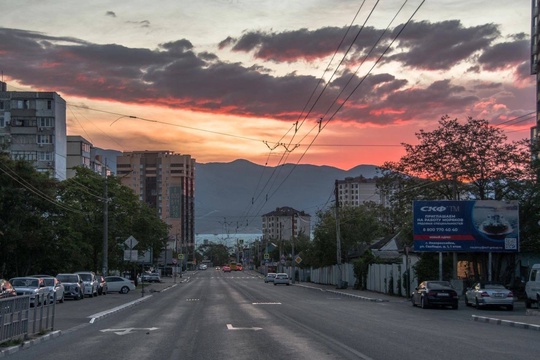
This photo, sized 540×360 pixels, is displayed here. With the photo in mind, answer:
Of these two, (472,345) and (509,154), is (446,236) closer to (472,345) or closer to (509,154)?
(509,154)

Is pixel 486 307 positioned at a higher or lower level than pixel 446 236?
lower

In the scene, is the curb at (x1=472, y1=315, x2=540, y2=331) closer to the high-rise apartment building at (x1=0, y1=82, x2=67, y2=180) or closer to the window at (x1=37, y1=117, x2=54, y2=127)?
the high-rise apartment building at (x1=0, y1=82, x2=67, y2=180)

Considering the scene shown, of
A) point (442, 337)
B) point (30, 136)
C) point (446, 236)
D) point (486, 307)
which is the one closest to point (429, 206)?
point (446, 236)

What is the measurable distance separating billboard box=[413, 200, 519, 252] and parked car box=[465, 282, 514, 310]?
7115mm

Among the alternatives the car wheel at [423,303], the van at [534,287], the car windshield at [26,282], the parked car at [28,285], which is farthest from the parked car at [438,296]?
the car windshield at [26,282]

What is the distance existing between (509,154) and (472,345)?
36.0 m

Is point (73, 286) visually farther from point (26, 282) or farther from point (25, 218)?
A: point (25, 218)

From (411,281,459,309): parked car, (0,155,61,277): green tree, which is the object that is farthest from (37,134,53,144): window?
(411,281,459,309): parked car

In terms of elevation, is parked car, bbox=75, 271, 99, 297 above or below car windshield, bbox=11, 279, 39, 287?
below

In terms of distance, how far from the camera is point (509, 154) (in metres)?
51.1

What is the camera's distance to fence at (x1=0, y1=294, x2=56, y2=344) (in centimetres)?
1656

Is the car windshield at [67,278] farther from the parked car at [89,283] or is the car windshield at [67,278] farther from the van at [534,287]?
the van at [534,287]

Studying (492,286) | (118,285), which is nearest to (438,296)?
(492,286)

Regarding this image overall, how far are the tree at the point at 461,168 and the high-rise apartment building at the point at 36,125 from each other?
64461mm
